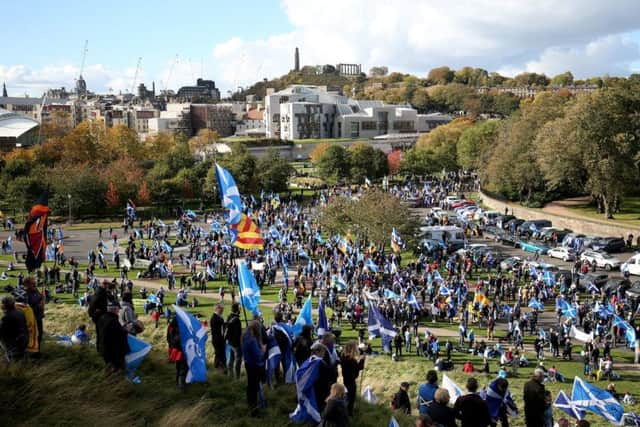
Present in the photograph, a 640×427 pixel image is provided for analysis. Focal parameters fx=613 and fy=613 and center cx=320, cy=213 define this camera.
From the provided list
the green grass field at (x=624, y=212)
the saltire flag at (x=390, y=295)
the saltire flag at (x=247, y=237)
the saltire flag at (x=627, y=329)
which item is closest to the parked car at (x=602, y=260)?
the green grass field at (x=624, y=212)

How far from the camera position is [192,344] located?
33.5 feet

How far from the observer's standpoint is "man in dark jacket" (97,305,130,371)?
9.28 metres

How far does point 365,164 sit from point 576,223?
3434 centimetres

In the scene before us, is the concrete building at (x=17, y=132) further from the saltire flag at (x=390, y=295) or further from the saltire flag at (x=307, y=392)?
the saltire flag at (x=307, y=392)

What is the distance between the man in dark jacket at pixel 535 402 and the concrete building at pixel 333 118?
11901cm

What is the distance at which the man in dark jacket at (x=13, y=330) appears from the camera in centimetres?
898

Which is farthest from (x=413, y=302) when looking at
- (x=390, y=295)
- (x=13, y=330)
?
(x=13, y=330)

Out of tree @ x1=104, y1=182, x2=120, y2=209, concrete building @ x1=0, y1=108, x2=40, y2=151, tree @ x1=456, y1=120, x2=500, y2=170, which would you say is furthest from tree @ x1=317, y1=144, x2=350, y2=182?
concrete building @ x1=0, y1=108, x2=40, y2=151

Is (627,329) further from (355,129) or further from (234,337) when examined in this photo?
(355,129)

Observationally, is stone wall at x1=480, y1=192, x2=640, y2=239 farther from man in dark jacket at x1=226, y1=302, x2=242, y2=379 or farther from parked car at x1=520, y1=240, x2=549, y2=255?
man in dark jacket at x1=226, y1=302, x2=242, y2=379

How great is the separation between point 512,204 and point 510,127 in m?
8.85

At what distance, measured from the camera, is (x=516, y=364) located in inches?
796

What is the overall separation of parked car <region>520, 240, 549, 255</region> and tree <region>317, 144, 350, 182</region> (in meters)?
37.0

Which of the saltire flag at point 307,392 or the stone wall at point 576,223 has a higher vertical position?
the saltire flag at point 307,392
